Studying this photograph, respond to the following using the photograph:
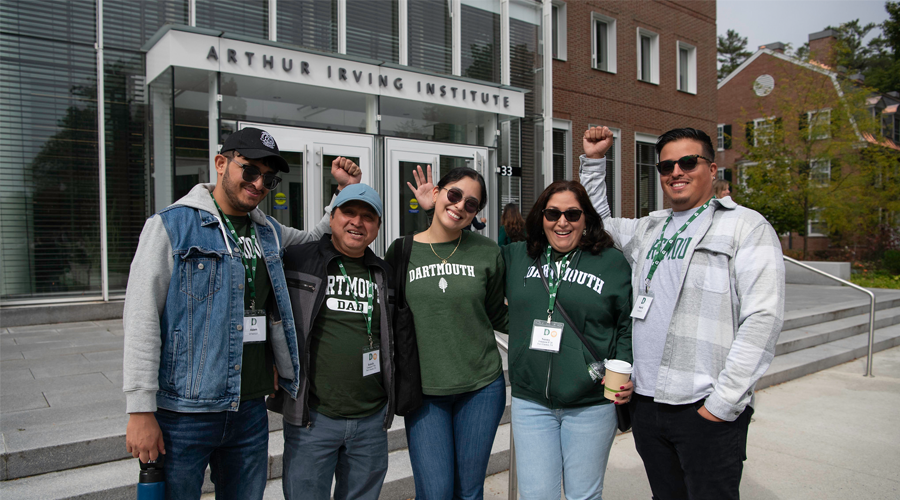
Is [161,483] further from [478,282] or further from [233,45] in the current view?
[233,45]

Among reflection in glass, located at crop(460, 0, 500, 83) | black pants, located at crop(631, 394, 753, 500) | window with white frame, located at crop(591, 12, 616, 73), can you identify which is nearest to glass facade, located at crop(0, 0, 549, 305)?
reflection in glass, located at crop(460, 0, 500, 83)

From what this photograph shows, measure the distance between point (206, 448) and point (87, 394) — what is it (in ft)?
9.63

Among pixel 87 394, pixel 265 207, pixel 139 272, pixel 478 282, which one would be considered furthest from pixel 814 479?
pixel 265 207

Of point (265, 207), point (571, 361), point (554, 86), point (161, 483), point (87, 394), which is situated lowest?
point (87, 394)

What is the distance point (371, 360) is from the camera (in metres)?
2.49

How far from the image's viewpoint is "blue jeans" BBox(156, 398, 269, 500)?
2084mm

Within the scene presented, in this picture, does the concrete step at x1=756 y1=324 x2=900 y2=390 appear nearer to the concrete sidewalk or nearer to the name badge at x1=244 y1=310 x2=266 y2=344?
the concrete sidewalk

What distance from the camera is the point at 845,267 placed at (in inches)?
665

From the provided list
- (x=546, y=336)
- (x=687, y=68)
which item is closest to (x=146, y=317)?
(x=546, y=336)

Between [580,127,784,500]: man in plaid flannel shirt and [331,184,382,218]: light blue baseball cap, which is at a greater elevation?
[331,184,382,218]: light blue baseball cap

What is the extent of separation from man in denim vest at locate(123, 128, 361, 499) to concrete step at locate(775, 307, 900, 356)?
7627 mm

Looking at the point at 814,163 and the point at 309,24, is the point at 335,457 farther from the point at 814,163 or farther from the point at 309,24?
the point at 814,163

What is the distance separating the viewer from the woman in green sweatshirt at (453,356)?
257 centimetres

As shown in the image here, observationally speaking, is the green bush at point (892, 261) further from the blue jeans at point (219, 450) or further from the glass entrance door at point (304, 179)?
the blue jeans at point (219, 450)
